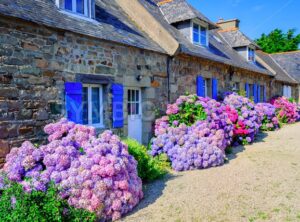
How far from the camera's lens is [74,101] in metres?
6.90

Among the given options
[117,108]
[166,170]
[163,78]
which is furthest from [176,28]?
[166,170]

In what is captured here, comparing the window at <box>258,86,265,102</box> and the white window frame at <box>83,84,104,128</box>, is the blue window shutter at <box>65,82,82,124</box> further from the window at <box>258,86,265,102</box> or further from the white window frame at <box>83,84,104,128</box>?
the window at <box>258,86,265,102</box>

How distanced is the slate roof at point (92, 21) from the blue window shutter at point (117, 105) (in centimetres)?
124

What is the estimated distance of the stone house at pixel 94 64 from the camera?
5781 millimetres

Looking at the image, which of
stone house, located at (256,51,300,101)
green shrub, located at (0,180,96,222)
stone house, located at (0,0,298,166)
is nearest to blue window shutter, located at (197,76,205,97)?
Answer: stone house, located at (0,0,298,166)

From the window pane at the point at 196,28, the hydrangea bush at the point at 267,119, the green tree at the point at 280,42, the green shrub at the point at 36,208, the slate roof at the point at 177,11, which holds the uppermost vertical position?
the green tree at the point at 280,42

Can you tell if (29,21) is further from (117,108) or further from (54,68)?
(117,108)

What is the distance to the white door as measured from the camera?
9.10 m

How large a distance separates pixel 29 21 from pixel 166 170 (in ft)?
14.8

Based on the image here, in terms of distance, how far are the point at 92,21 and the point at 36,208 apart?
5.55 m

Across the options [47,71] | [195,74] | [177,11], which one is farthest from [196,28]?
[47,71]

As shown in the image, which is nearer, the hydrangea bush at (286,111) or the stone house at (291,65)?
the hydrangea bush at (286,111)

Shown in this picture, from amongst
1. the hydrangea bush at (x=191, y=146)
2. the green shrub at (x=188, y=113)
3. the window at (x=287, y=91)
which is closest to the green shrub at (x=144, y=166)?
the hydrangea bush at (x=191, y=146)

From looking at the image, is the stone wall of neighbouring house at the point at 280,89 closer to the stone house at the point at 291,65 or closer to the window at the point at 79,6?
the stone house at the point at 291,65
